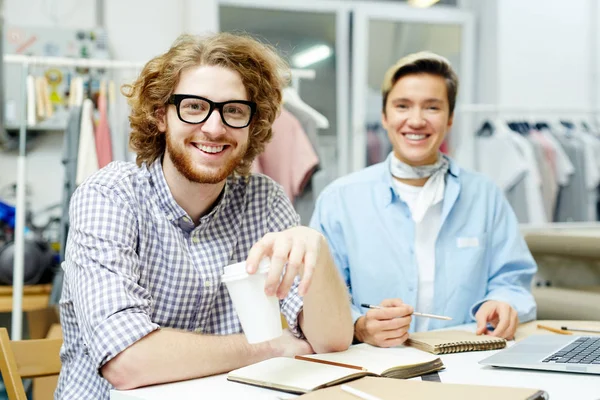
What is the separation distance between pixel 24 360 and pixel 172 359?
1.90 ft

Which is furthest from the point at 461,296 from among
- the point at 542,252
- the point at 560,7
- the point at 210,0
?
the point at 560,7

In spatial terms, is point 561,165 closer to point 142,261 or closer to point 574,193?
point 574,193

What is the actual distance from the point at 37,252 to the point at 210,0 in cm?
195

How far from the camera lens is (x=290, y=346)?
54.6 inches

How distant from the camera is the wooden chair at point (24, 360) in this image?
141 cm

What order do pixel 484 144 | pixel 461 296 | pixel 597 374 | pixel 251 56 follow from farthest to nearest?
1. pixel 484 144
2. pixel 461 296
3. pixel 251 56
4. pixel 597 374

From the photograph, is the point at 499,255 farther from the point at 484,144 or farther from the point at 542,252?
the point at 484,144

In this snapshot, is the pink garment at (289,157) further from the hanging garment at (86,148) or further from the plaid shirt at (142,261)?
the plaid shirt at (142,261)

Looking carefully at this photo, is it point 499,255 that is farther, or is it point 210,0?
point 210,0

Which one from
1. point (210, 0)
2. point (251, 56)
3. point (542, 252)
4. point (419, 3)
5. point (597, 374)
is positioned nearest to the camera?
point (597, 374)

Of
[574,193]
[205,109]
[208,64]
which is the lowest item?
[574,193]

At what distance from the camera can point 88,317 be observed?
1.23 meters

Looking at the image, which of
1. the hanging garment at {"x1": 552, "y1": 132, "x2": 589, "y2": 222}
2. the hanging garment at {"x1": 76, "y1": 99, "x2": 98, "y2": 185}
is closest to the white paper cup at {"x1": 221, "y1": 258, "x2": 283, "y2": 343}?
the hanging garment at {"x1": 76, "y1": 99, "x2": 98, "y2": 185}

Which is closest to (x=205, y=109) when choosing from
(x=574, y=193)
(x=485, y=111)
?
(x=485, y=111)
